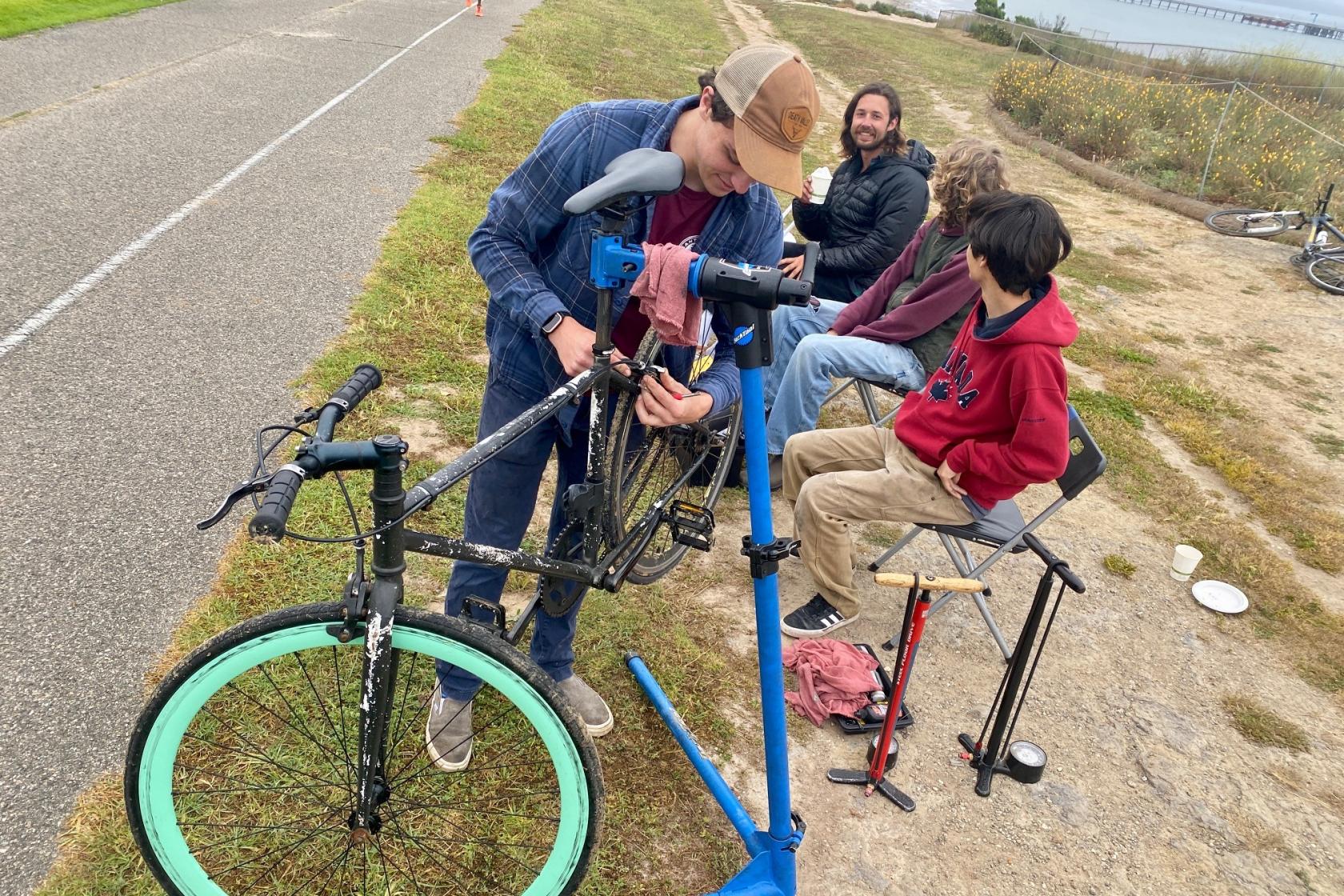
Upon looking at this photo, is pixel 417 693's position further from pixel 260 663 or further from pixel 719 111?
pixel 719 111

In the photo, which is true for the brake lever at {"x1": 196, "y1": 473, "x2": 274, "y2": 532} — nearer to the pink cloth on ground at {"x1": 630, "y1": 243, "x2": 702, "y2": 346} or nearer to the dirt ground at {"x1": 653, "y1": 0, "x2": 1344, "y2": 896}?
the pink cloth on ground at {"x1": 630, "y1": 243, "x2": 702, "y2": 346}

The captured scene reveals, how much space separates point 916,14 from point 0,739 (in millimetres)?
45748

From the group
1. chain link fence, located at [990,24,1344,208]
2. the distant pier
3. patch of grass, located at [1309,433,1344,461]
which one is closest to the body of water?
the distant pier

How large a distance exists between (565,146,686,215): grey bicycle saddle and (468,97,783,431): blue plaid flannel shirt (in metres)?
0.20

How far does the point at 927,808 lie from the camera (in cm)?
291

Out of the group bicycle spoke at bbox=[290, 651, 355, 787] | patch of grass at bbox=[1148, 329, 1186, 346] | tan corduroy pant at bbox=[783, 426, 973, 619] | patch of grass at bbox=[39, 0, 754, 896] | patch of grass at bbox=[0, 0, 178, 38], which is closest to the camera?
bicycle spoke at bbox=[290, 651, 355, 787]

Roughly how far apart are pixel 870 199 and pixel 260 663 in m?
4.34

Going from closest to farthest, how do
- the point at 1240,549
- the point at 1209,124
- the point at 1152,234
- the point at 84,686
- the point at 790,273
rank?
the point at 84,686
the point at 1240,549
the point at 790,273
the point at 1152,234
the point at 1209,124

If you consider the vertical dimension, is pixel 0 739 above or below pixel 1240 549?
above

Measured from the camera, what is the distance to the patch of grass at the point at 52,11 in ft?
34.4

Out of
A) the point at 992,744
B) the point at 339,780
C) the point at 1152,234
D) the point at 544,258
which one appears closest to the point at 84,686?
the point at 339,780

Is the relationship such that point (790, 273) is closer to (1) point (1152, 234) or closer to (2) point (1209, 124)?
(1) point (1152, 234)

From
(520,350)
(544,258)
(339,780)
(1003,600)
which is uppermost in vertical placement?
(544,258)

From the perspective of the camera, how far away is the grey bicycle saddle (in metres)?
1.76
